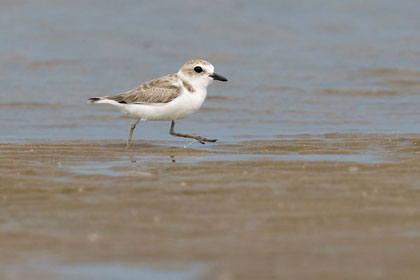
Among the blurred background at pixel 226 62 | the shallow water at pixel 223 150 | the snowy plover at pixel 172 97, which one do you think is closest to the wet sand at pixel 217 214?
the shallow water at pixel 223 150

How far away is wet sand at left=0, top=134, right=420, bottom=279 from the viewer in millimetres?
5605

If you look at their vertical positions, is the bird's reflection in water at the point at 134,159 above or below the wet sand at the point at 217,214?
above

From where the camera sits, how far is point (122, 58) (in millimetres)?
21312

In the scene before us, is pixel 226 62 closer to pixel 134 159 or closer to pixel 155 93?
pixel 155 93

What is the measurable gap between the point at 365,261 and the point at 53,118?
31.8ft

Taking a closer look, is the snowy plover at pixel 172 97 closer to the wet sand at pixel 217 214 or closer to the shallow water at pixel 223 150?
the shallow water at pixel 223 150

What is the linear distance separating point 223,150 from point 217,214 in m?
4.08

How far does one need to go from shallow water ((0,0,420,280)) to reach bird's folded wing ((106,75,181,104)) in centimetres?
64

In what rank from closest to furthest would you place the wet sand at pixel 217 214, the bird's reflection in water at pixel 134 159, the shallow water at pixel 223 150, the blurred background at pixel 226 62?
the wet sand at pixel 217 214
the shallow water at pixel 223 150
the bird's reflection in water at pixel 134 159
the blurred background at pixel 226 62

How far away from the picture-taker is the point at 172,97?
11258mm

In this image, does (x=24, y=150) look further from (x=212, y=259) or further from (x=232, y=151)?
(x=212, y=259)

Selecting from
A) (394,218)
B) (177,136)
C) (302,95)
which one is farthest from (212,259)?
(302,95)

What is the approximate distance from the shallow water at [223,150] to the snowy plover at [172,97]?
478 millimetres

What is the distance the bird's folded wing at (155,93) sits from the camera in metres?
11.3
